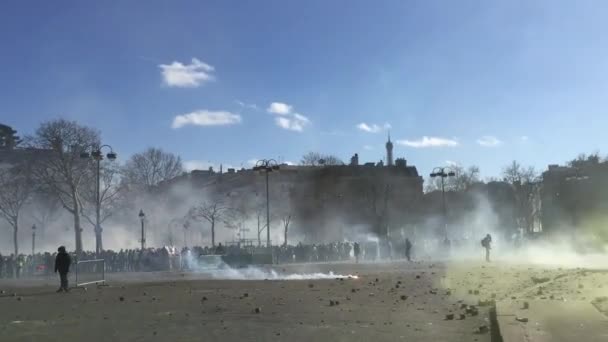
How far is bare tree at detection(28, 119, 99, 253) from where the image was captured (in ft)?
174

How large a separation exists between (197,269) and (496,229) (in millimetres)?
65183

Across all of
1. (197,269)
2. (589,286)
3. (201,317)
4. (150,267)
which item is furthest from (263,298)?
(150,267)

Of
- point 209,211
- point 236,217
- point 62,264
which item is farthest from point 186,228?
point 62,264

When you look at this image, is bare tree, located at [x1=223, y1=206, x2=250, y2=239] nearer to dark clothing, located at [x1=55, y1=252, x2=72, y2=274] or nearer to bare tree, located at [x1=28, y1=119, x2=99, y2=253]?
bare tree, located at [x1=28, y1=119, x2=99, y2=253]

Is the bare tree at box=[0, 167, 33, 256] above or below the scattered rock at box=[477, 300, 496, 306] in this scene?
above

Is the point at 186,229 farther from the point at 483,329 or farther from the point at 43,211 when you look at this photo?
the point at 483,329

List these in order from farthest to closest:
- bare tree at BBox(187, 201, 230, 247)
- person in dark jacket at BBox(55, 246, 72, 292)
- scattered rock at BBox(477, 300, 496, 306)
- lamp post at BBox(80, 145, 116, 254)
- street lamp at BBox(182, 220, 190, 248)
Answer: street lamp at BBox(182, 220, 190, 248), bare tree at BBox(187, 201, 230, 247), lamp post at BBox(80, 145, 116, 254), person in dark jacket at BBox(55, 246, 72, 292), scattered rock at BBox(477, 300, 496, 306)

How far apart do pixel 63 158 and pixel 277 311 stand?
4462 cm

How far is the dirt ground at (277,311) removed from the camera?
35.2 ft

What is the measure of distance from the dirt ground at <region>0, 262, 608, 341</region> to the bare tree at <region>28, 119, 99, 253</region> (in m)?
33.8

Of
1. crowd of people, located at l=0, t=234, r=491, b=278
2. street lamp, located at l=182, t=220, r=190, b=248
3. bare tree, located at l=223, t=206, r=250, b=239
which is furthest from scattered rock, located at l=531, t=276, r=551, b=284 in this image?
street lamp, located at l=182, t=220, r=190, b=248

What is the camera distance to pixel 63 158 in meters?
53.6

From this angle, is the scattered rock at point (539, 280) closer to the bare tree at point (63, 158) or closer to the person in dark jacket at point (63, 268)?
the person in dark jacket at point (63, 268)

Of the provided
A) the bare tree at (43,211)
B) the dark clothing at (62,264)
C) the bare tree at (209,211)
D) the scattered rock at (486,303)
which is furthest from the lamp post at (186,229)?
the scattered rock at (486,303)
